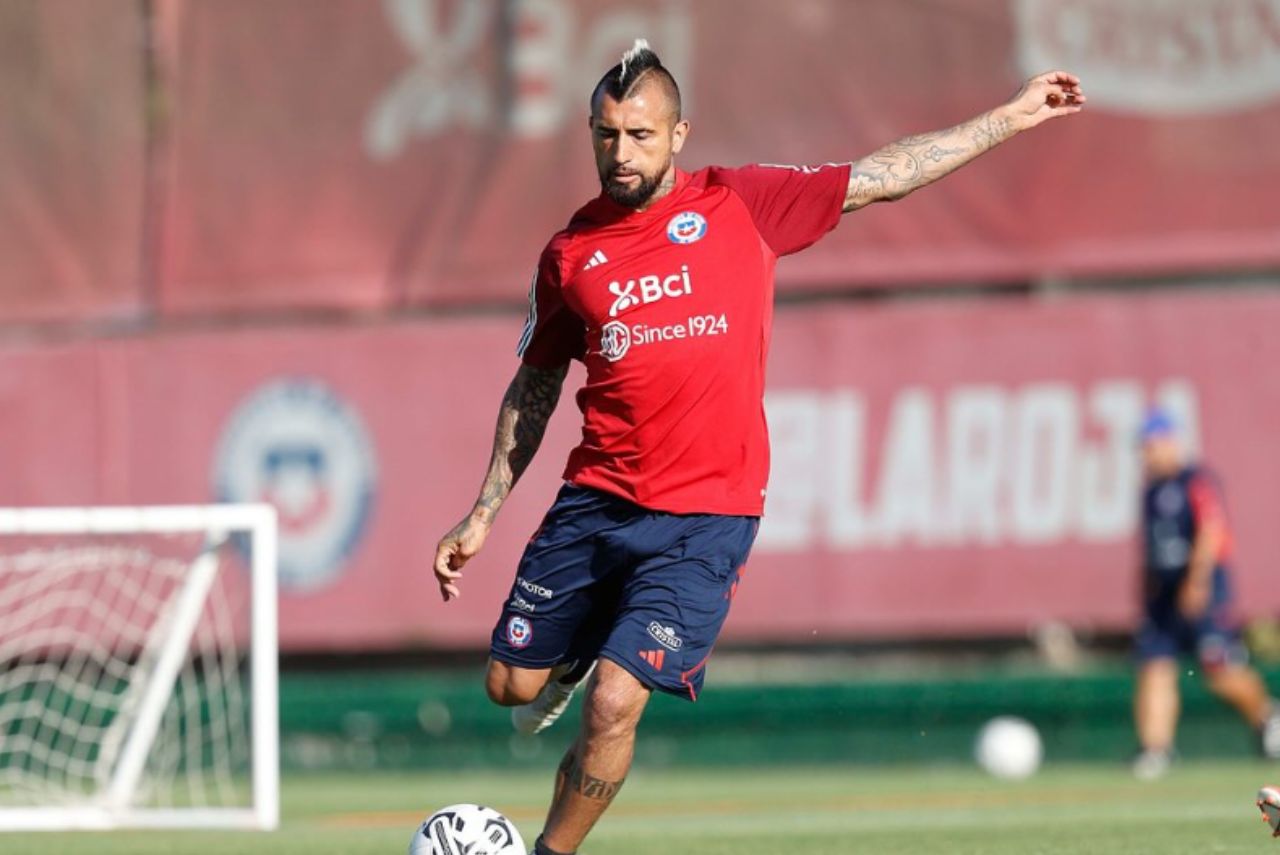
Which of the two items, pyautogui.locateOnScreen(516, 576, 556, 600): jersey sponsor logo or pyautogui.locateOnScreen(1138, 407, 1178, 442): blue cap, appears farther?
pyautogui.locateOnScreen(1138, 407, 1178, 442): blue cap

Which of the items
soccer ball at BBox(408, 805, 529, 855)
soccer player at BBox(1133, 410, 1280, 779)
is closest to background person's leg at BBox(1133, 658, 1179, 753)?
soccer player at BBox(1133, 410, 1280, 779)

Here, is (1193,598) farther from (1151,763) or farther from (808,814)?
(808,814)

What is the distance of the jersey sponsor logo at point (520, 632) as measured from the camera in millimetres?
6992

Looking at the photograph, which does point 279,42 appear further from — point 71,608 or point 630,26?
point 71,608

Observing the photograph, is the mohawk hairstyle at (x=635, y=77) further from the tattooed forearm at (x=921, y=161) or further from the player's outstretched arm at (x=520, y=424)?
the player's outstretched arm at (x=520, y=424)

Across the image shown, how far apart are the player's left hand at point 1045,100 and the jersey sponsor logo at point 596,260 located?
1.36 m

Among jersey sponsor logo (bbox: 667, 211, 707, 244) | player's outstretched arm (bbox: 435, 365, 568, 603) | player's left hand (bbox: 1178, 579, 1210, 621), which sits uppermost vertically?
jersey sponsor logo (bbox: 667, 211, 707, 244)

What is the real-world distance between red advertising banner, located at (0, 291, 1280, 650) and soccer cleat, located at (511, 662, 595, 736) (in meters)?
6.61

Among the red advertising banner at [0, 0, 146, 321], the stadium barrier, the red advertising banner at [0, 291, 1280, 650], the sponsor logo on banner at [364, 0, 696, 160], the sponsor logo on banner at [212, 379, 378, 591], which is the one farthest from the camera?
the red advertising banner at [0, 0, 146, 321]

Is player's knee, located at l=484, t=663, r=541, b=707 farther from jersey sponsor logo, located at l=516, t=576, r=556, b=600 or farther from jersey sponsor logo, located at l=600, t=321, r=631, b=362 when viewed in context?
jersey sponsor logo, located at l=600, t=321, r=631, b=362

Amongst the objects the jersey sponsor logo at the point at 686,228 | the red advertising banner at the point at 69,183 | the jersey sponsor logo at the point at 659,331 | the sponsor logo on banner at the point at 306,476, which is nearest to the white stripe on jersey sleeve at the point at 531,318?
the jersey sponsor logo at the point at 659,331

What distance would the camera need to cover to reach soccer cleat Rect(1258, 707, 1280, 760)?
43.8 ft

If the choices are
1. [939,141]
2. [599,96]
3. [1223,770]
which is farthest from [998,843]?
[1223,770]

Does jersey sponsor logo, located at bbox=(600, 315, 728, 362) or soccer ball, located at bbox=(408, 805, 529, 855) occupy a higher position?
jersey sponsor logo, located at bbox=(600, 315, 728, 362)
